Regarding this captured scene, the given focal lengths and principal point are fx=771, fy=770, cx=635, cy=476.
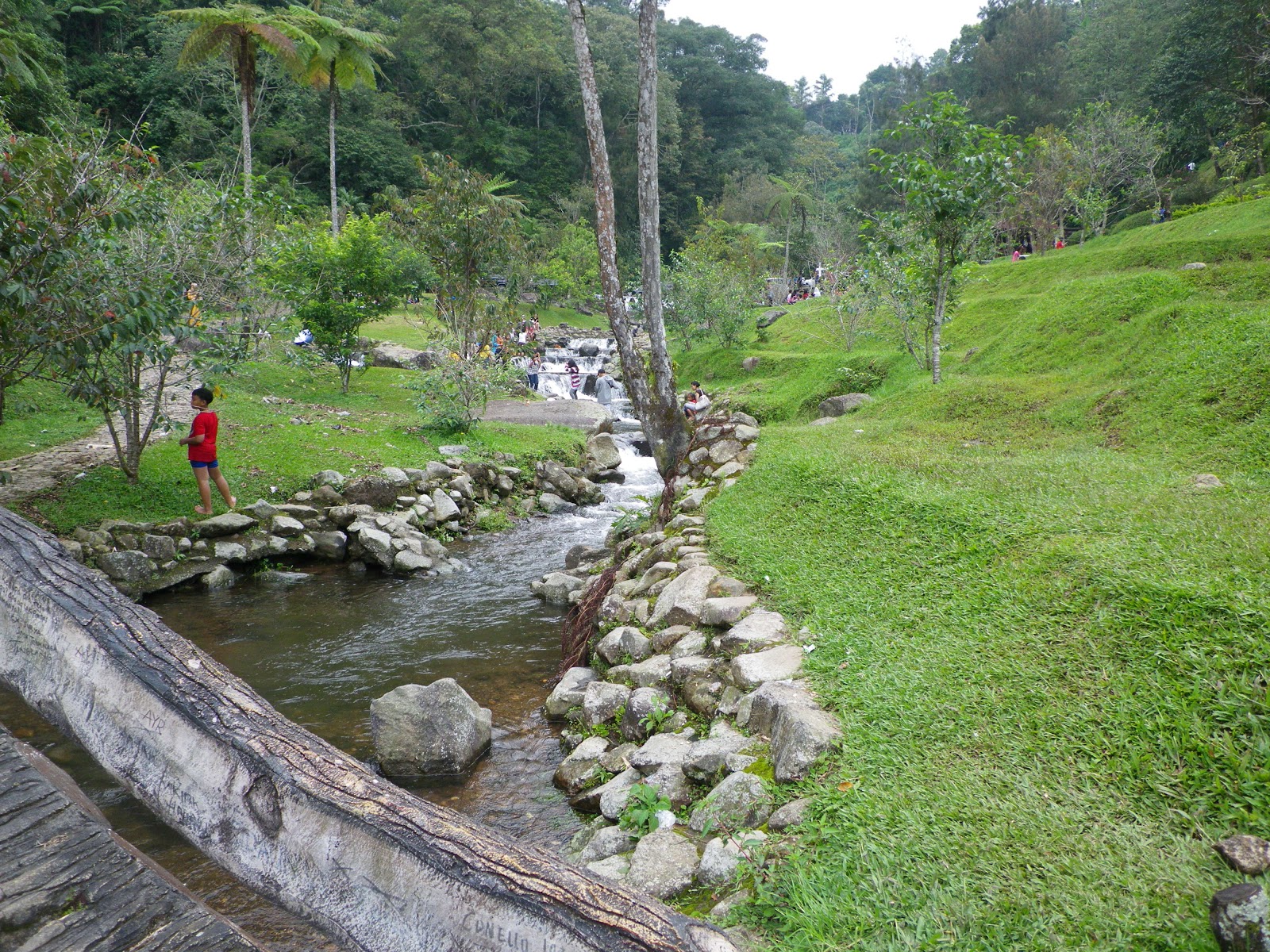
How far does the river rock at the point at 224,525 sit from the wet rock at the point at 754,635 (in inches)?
275

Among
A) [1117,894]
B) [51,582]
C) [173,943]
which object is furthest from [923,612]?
[51,582]

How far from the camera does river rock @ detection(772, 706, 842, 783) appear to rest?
11.5ft

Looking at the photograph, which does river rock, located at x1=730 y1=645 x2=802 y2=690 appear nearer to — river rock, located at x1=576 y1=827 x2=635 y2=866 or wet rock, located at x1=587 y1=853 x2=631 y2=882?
river rock, located at x1=576 y1=827 x2=635 y2=866

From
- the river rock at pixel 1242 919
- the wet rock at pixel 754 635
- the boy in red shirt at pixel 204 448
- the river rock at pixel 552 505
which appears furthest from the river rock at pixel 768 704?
the river rock at pixel 552 505

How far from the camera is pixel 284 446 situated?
1188 cm

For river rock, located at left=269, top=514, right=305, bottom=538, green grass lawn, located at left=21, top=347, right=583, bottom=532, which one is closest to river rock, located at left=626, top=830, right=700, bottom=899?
river rock, located at left=269, top=514, right=305, bottom=538

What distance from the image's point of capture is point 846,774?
11.1 ft

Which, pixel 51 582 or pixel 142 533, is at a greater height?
pixel 51 582

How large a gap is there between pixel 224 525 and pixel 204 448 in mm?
956

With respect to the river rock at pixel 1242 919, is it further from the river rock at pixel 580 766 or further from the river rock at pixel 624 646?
the river rock at pixel 624 646

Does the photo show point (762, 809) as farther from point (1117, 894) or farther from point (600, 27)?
point (600, 27)

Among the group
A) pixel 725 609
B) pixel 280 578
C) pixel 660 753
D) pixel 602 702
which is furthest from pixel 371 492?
pixel 660 753

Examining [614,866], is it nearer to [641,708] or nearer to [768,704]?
[768,704]

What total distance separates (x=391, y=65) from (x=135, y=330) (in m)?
49.3
